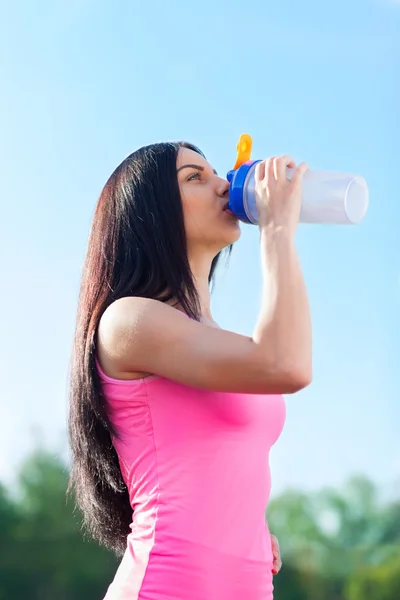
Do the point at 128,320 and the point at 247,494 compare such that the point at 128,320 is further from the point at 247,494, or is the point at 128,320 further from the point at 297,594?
the point at 297,594

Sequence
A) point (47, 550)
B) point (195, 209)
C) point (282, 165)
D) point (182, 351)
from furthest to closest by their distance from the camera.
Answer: point (47, 550) < point (195, 209) < point (282, 165) < point (182, 351)

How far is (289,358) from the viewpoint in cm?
138

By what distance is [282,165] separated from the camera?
5.11 ft

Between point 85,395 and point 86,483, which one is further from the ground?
point 85,395

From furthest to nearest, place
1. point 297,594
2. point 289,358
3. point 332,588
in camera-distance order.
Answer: point 332,588, point 297,594, point 289,358

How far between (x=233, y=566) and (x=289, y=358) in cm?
36

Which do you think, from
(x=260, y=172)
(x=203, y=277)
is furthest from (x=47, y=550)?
(x=260, y=172)

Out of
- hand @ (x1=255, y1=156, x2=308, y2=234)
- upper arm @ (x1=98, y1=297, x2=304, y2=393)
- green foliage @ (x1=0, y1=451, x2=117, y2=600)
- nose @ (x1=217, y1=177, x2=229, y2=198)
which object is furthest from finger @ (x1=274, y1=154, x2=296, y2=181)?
green foliage @ (x1=0, y1=451, x2=117, y2=600)

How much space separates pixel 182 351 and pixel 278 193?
0.32m

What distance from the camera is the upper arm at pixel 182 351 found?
140 centimetres

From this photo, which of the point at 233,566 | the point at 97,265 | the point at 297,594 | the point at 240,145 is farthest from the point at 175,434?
the point at 297,594

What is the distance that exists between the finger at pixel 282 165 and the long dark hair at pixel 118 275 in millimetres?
199

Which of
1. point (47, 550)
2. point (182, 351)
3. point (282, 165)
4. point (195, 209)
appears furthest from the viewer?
point (47, 550)

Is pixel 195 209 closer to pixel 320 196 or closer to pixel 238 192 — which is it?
pixel 238 192
